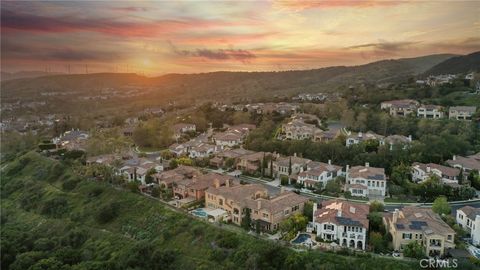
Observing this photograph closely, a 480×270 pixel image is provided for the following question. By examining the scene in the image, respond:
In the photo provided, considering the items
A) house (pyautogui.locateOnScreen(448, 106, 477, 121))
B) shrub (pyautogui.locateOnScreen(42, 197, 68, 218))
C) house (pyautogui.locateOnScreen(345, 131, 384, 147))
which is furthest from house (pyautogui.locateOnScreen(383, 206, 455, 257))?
house (pyautogui.locateOnScreen(448, 106, 477, 121))

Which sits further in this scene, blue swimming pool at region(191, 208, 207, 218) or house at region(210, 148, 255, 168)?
house at region(210, 148, 255, 168)

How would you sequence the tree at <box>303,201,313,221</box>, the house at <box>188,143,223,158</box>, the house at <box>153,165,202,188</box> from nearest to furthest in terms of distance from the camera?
A: the tree at <box>303,201,313,221</box> → the house at <box>153,165,202,188</box> → the house at <box>188,143,223,158</box>

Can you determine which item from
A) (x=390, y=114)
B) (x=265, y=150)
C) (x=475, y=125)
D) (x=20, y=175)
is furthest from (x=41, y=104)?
(x=475, y=125)

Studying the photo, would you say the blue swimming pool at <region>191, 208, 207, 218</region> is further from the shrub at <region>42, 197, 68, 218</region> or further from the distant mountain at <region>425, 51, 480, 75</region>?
the distant mountain at <region>425, 51, 480, 75</region>

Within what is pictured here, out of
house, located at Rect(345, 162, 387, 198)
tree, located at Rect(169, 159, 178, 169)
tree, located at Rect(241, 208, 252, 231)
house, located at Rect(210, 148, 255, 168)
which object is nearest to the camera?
tree, located at Rect(241, 208, 252, 231)

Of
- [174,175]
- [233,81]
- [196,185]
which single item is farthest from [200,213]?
[233,81]

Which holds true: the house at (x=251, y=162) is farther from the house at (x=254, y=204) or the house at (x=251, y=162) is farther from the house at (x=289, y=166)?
the house at (x=254, y=204)
